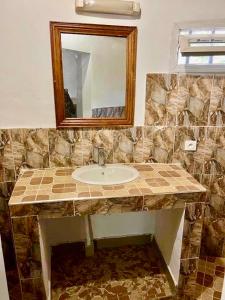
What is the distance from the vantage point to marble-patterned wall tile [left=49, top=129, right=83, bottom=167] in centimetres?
168

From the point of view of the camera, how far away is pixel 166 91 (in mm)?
1713

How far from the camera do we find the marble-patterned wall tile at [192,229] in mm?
1428

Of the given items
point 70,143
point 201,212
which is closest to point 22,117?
point 70,143

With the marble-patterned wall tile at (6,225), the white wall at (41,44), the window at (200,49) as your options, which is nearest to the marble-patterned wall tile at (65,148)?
the white wall at (41,44)

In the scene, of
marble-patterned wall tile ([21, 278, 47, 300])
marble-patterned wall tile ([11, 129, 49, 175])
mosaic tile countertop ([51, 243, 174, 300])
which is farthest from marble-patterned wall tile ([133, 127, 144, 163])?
marble-patterned wall tile ([21, 278, 47, 300])

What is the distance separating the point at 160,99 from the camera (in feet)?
5.66

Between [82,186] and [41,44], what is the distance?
3.18 ft

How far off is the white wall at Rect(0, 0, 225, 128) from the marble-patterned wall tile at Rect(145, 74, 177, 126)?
0.06m

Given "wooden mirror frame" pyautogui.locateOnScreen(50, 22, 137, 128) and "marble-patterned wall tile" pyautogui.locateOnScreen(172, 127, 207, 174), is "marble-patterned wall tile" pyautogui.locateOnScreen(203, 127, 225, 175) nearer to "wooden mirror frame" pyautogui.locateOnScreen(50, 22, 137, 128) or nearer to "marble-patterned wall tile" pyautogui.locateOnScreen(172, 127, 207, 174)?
"marble-patterned wall tile" pyautogui.locateOnScreen(172, 127, 207, 174)

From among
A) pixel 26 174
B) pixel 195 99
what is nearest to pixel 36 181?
pixel 26 174

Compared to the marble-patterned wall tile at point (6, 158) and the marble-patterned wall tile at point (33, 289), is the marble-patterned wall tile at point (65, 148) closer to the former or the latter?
the marble-patterned wall tile at point (6, 158)

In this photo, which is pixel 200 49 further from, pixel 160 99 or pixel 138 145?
pixel 138 145

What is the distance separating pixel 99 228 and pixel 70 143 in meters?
0.84

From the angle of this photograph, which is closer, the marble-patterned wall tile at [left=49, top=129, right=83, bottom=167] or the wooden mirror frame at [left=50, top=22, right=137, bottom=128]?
the wooden mirror frame at [left=50, top=22, right=137, bottom=128]
